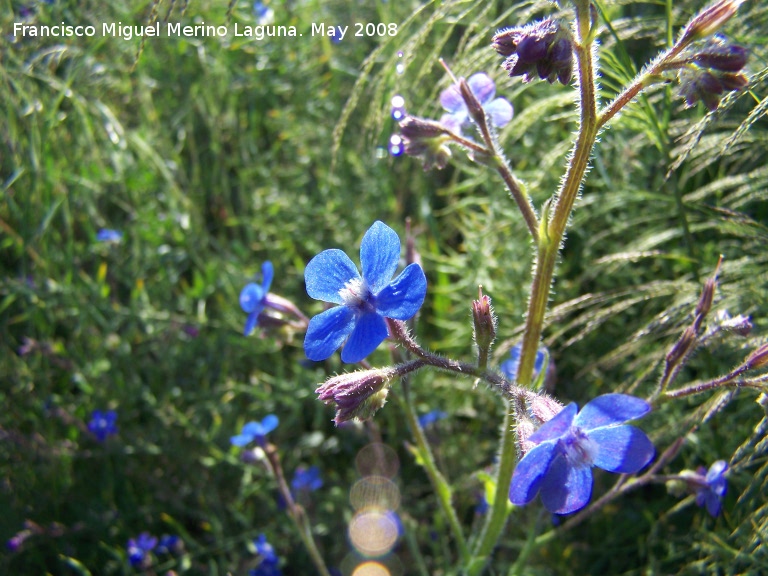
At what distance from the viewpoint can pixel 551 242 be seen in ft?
4.28

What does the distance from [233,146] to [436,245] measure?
4.27 feet

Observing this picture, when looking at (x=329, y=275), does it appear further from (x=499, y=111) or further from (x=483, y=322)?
(x=499, y=111)

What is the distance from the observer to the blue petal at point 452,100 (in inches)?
61.1

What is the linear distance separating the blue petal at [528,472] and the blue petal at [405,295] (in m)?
0.29

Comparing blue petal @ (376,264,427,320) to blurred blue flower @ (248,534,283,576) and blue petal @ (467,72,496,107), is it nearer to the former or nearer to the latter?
blue petal @ (467,72,496,107)

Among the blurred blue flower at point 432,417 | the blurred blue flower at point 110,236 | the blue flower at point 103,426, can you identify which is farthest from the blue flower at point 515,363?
the blurred blue flower at point 110,236

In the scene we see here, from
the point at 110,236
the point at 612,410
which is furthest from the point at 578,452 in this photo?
the point at 110,236

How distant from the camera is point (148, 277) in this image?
323cm

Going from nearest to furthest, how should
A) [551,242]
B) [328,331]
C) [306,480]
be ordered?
1. [328,331]
2. [551,242]
3. [306,480]

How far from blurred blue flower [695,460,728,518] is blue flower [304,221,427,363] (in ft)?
3.07

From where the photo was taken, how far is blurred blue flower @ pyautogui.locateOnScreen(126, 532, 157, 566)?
7.88ft

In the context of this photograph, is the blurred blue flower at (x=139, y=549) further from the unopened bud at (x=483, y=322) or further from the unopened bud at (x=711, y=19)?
the unopened bud at (x=711, y=19)

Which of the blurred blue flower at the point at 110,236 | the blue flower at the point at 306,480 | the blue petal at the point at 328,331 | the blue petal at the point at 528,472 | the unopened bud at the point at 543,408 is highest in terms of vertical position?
the blurred blue flower at the point at 110,236

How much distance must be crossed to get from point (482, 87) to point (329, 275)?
0.67 metres
